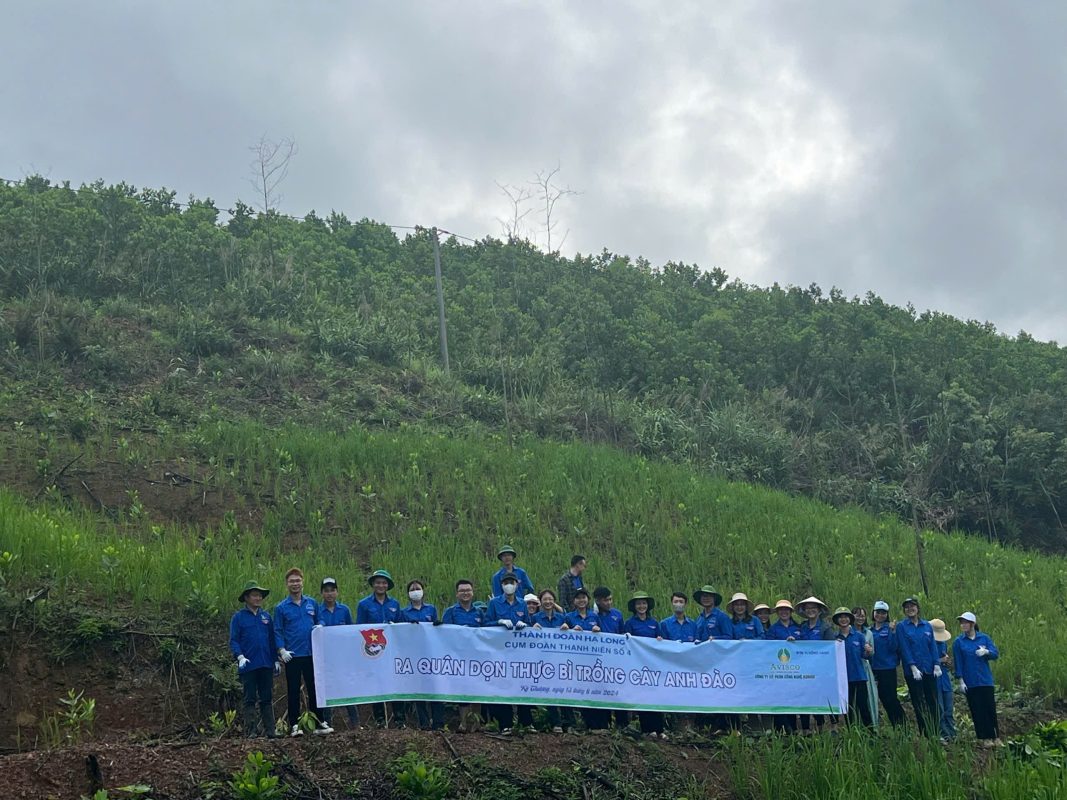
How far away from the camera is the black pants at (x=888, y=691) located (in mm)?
11891

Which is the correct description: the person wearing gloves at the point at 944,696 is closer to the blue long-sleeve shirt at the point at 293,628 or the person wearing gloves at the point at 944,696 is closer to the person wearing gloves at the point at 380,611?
the person wearing gloves at the point at 380,611

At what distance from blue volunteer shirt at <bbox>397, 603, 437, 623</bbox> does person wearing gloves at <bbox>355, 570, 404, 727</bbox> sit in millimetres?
62

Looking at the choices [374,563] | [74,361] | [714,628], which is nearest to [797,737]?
[714,628]

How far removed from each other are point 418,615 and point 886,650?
525 centimetres

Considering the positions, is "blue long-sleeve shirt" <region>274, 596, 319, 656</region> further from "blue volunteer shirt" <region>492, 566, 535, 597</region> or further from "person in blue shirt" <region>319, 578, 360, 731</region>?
"blue volunteer shirt" <region>492, 566, 535, 597</region>

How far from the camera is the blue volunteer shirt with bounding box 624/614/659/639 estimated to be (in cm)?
1152

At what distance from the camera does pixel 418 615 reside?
35.9ft

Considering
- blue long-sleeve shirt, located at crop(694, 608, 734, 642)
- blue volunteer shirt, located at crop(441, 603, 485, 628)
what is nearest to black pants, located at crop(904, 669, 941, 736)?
blue long-sleeve shirt, located at crop(694, 608, 734, 642)

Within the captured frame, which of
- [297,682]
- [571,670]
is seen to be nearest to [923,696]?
[571,670]

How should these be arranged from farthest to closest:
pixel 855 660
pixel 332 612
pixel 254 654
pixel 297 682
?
pixel 855 660 → pixel 332 612 → pixel 297 682 → pixel 254 654

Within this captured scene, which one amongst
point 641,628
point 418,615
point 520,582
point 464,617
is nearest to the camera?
point 418,615

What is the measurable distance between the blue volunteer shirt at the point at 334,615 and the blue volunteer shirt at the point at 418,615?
21.4 inches

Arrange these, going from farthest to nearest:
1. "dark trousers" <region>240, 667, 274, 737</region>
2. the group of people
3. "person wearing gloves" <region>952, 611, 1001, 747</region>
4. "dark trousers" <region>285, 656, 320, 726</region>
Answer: "person wearing gloves" <region>952, 611, 1001, 747</region> < "dark trousers" <region>285, 656, 320, 726</region> < the group of people < "dark trousers" <region>240, 667, 274, 737</region>

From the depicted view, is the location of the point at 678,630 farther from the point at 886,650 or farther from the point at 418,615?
the point at 418,615
